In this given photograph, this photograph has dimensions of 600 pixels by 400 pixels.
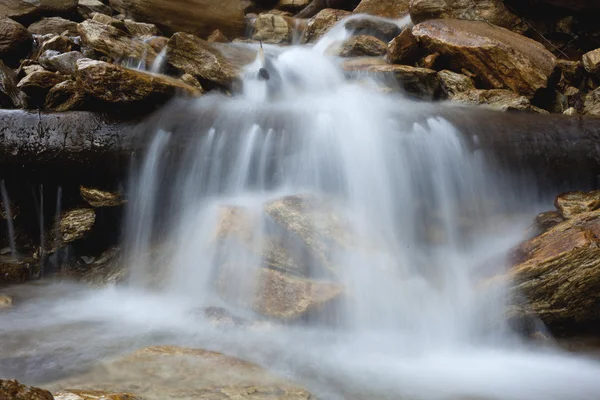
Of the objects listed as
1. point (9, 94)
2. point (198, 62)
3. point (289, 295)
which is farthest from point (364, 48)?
point (289, 295)

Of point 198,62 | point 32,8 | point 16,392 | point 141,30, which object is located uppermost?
point 32,8

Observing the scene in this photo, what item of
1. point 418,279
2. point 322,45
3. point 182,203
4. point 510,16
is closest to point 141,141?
point 182,203

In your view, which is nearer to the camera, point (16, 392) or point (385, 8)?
point (16, 392)

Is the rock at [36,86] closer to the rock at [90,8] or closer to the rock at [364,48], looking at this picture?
the rock at [364,48]

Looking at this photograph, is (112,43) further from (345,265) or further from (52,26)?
(345,265)

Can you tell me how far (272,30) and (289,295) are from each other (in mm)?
9747

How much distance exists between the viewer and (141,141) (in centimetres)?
516

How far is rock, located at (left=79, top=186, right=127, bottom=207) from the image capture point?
5.22 metres

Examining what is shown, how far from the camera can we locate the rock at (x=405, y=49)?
7727mm

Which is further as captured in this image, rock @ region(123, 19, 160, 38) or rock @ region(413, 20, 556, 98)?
rock @ region(123, 19, 160, 38)

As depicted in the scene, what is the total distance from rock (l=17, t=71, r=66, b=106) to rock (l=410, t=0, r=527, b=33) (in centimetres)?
713

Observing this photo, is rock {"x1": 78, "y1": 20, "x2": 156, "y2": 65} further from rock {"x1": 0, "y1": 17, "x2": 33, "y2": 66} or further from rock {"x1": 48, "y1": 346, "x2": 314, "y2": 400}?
rock {"x1": 48, "y1": 346, "x2": 314, "y2": 400}

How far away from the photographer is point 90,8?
11.2m

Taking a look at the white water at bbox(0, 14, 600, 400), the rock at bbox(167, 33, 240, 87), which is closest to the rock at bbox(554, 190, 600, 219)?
the white water at bbox(0, 14, 600, 400)
